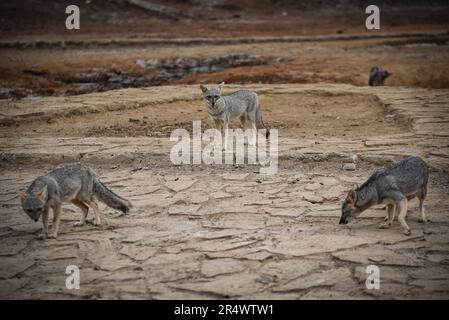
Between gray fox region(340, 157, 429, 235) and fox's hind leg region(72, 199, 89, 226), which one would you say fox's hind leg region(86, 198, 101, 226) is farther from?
gray fox region(340, 157, 429, 235)

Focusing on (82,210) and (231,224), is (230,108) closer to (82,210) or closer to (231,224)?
(231,224)

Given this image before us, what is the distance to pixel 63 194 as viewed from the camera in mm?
6379

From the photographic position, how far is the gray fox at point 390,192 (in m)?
6.30

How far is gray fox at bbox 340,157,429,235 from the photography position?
630 cm

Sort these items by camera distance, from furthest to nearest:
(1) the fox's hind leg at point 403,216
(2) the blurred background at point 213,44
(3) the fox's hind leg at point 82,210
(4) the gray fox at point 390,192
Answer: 1. (2) the blurred background at point 213,44
2. (3) the fox's hind leg at point 82,210
3. (4) the gray fox at point 390,192
4. (1) the fox's hind leg at point 403,216

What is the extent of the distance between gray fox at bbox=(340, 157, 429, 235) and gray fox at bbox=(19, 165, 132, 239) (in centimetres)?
280

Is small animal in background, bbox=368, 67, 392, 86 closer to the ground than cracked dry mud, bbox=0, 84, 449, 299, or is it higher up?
higher up

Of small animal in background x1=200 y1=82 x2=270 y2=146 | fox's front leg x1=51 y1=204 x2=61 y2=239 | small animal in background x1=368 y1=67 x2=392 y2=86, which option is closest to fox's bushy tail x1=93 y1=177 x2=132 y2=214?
fox's front leg x1=51 y1=204 x2=61 y2=239

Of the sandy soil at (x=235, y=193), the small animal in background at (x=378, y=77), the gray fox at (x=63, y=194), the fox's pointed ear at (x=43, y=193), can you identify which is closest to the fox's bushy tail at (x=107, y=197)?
the gray fox at (x=63, y=194)

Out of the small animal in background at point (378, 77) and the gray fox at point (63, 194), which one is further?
the small animal in background at point (378, 77)

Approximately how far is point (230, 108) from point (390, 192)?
15.3 ft

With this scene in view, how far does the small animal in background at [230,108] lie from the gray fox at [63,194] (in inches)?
127

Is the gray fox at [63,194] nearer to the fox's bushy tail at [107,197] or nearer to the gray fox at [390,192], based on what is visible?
the fox's bushy tail at [107,197]

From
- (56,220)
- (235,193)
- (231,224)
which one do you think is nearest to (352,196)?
(231,224)
